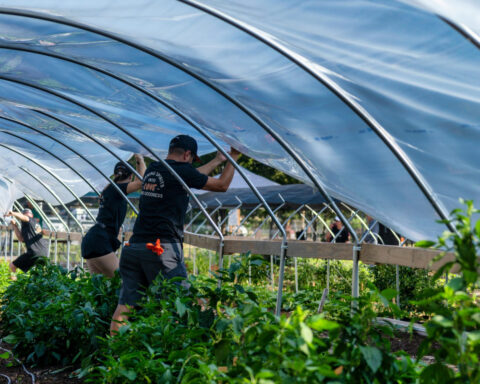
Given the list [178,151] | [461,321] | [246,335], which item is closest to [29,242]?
[178,151]

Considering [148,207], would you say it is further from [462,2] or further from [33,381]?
[462,2]

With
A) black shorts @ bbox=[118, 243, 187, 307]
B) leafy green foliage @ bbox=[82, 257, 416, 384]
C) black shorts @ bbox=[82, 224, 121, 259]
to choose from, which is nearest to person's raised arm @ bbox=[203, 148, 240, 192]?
black shorts @ bbox=[118, 243, 187, 307]

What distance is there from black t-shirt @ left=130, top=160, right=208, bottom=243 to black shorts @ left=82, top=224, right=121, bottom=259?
1.63 meters

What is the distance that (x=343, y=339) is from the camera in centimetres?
210

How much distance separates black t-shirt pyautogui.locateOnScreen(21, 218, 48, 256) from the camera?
1127 cm

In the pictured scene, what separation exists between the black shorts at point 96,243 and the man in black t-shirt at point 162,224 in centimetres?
165

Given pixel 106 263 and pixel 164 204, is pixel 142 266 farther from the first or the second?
pixel 106 263

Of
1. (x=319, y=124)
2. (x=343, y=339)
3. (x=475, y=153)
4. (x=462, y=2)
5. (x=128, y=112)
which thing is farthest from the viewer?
(x=128, y=112)

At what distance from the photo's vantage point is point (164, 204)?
4.77 meters

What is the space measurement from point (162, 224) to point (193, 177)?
1.45 ft

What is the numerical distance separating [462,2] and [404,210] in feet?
6.01

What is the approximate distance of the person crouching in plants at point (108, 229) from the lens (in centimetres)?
630

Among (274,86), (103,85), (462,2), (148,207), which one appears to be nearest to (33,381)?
(148,207)

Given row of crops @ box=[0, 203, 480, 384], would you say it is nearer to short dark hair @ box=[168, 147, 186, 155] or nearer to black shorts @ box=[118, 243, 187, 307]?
black shorts @ box=[118, 243, 187, 307]
